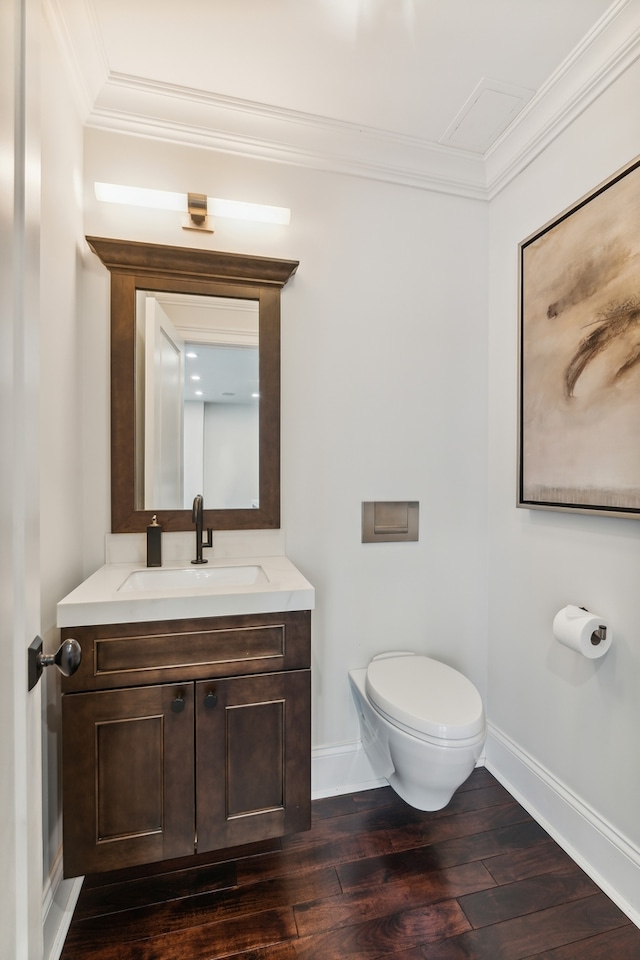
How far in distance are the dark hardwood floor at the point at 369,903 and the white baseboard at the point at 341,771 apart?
0.52ft

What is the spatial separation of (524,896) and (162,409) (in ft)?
6.41

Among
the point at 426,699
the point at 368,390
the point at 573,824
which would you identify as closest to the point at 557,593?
the point at 426,699

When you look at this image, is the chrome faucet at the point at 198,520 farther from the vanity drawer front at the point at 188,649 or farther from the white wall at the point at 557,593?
the white wall at the point at 557,593

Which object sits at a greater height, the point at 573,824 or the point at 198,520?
the point at 198,520

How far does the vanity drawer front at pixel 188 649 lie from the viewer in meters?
1.26

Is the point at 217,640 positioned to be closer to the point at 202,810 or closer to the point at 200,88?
the point at 202,810

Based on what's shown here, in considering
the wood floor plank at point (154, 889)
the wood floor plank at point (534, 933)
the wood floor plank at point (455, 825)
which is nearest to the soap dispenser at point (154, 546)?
Result: the wood floor plank at point (154, 889)

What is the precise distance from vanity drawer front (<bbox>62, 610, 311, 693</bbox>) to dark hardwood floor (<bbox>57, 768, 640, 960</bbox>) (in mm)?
682

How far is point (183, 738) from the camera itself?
1308 millimetres

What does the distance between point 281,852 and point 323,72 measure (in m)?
2.60

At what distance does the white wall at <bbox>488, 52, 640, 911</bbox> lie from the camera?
55.1 inches

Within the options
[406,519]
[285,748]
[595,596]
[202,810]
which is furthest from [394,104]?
[202,810]

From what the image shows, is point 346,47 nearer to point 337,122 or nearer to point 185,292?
point 337,122

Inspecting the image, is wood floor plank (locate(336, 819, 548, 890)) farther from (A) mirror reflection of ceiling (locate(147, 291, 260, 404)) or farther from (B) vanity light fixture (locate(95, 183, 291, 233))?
(B) vanity light fixture (locate(95, 183, 291, 233))
